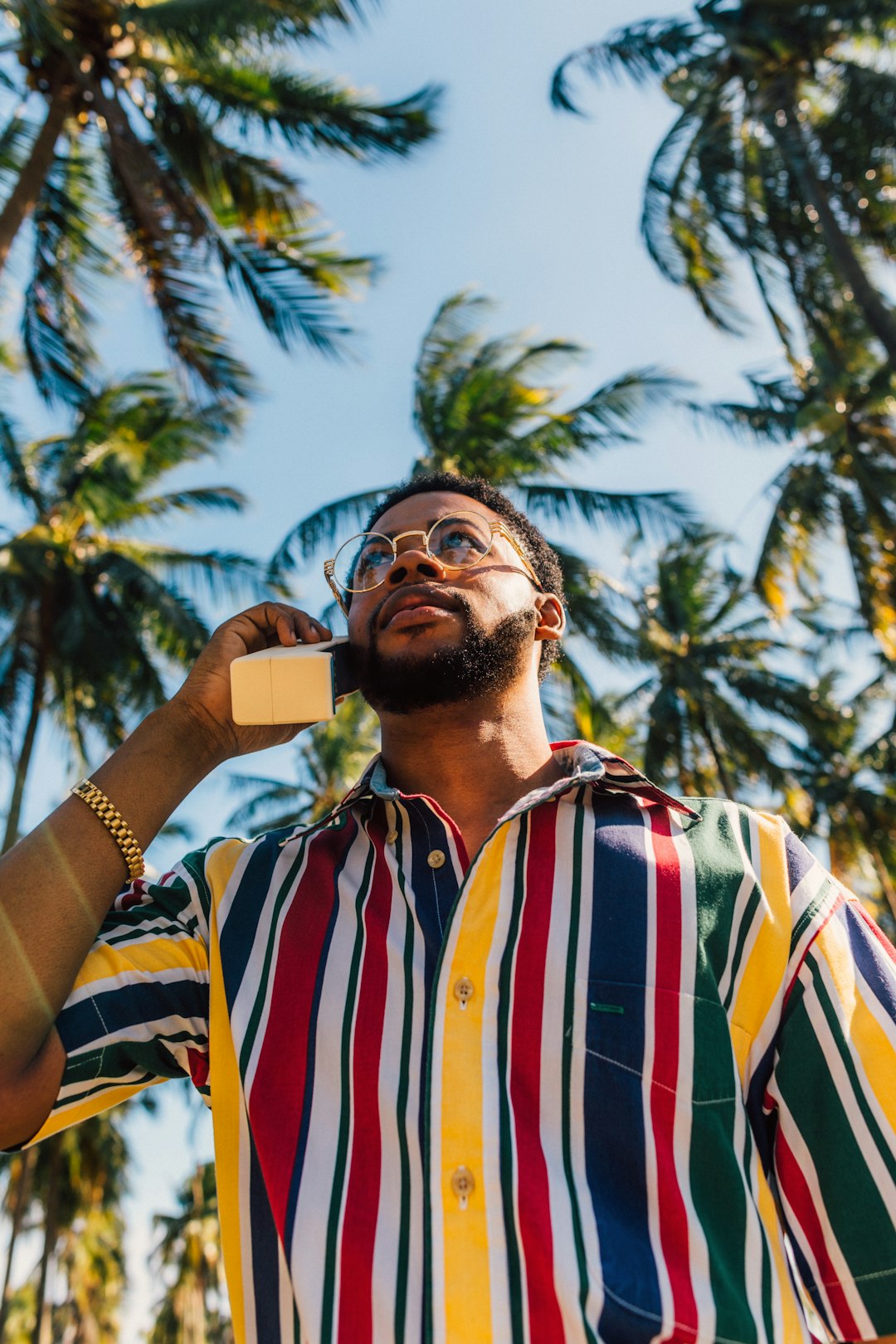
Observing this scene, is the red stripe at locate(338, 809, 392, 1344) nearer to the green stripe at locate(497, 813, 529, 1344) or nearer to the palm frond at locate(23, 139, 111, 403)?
the green stripe at locate(497, 813, 529, 1344)

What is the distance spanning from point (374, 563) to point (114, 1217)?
33472 millimetres

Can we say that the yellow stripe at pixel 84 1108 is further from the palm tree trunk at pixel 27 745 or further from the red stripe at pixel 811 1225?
the palm tree trunk at pixel 27 745

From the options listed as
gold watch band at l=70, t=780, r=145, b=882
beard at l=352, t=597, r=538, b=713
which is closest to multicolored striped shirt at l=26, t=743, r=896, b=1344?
gold watch band at l=70, t=780, r=145, b=882

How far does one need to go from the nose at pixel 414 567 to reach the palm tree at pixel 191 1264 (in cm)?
3249

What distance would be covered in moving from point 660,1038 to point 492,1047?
0.26 metres

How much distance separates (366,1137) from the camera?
5.24ft

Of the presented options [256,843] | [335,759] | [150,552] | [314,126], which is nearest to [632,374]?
[314,126]

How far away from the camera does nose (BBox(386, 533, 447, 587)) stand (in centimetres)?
260

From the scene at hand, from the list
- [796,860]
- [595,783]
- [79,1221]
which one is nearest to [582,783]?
[595,783]

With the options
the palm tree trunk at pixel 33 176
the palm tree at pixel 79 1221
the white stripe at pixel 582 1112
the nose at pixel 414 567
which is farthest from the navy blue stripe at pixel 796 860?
the palm tree at pixel 79 1221

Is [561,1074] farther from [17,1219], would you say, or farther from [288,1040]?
[17,1219]

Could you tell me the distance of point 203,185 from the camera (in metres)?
10.7

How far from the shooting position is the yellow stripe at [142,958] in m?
1.89

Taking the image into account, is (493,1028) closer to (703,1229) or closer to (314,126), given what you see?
(703,1229)
